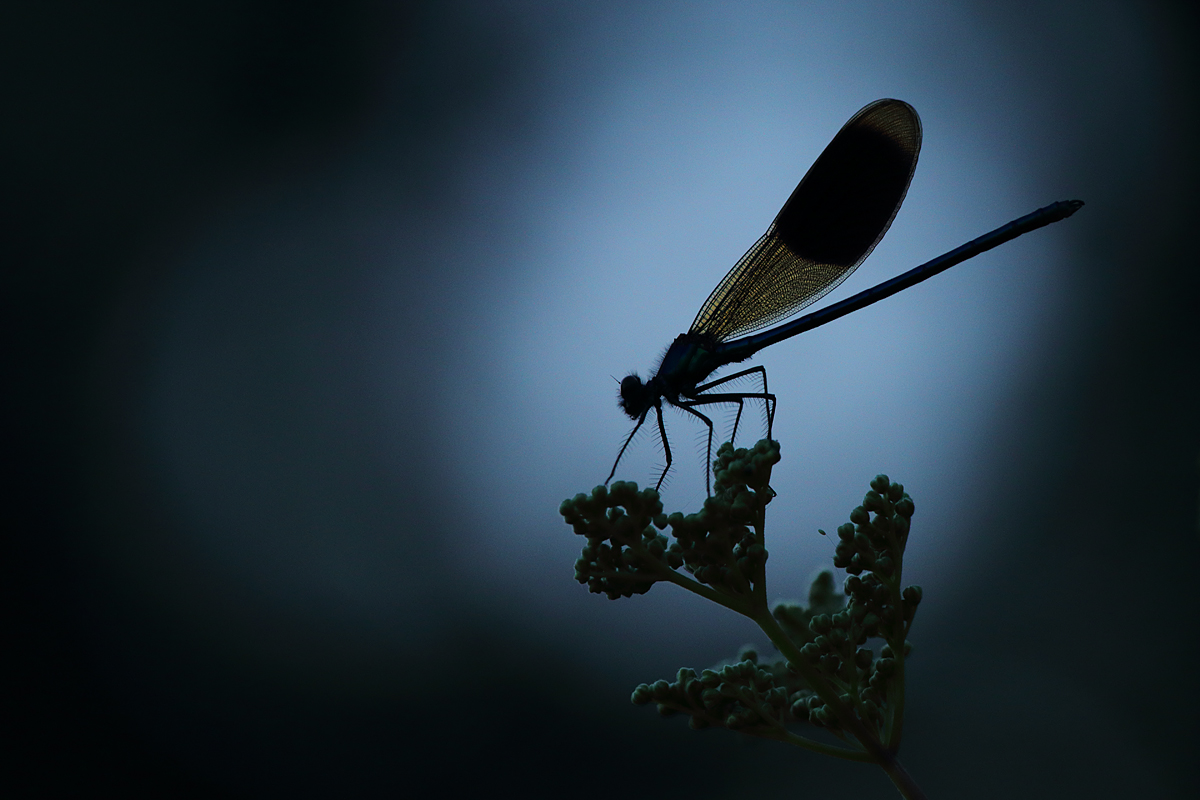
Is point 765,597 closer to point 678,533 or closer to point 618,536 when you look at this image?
point 678,533

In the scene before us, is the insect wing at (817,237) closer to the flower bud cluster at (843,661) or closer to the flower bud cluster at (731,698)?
the flower bud cluster at (843,661)

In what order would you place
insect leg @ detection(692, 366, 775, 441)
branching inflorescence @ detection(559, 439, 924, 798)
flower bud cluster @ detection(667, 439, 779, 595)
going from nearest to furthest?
branching inflorescence @ detection(559, 439, 924, 798) < flower bud cluster @ detection(667, 439, 779, 595) < insect leg @ detection(692, 366, 775, 441)

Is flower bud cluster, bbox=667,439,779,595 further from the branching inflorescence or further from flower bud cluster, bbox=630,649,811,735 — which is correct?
flower bud cluster, bbox=630,649,811,735

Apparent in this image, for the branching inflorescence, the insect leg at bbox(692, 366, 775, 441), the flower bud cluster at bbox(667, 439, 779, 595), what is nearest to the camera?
the branching inflorescence

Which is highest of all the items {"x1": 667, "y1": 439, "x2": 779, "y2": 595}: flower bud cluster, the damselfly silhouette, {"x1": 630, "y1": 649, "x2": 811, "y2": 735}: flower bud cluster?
the damselfly silhouette

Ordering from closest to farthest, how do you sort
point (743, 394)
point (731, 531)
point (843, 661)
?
1. point (843, 661)
2. point (731, 531)
3. point (743, 394)

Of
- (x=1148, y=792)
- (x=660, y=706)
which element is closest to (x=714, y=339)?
(x=660, y=706)

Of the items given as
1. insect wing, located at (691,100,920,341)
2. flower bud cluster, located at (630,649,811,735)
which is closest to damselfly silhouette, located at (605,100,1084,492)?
insect wing, located at (691,100,920,341)

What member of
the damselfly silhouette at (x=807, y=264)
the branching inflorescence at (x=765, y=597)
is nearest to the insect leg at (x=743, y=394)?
the damselfly silhouette at (x=807, y=264)

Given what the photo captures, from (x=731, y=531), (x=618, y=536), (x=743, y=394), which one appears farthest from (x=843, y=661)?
(x=743, y=394)
